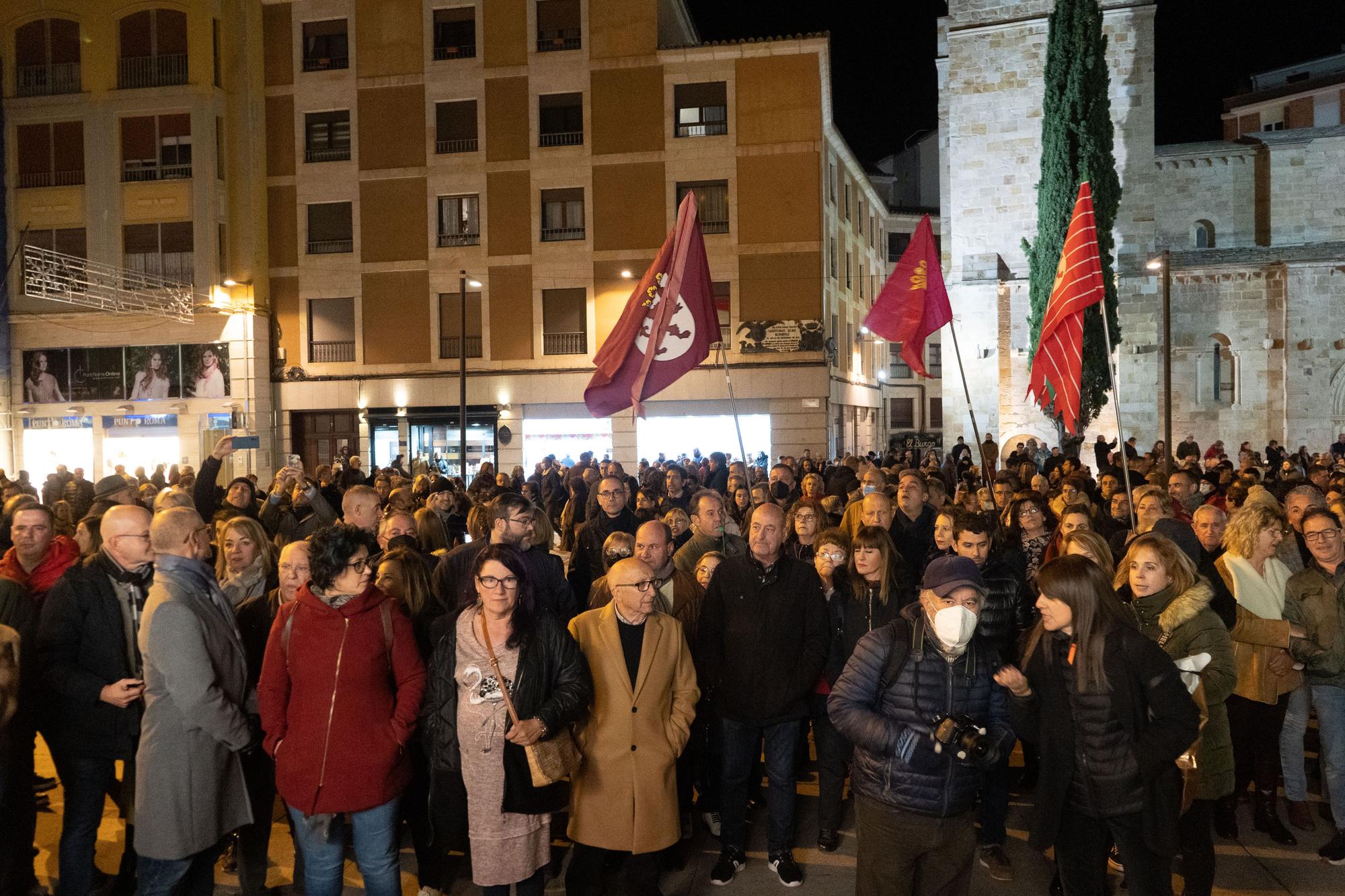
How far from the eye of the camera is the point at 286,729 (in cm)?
415

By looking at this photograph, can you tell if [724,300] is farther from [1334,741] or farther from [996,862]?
[996,862]

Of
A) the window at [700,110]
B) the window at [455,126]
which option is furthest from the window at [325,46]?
the window at [700,110]

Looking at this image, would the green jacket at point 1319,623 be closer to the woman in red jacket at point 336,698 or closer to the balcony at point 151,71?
the woman in red jacket at point 336,698

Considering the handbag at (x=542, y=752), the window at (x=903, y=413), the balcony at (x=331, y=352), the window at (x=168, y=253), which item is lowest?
the handbag at (x=542, y=752)

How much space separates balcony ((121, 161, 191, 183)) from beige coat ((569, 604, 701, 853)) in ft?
91.8

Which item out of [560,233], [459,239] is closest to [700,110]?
[560,233]

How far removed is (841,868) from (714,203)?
77.8 feet

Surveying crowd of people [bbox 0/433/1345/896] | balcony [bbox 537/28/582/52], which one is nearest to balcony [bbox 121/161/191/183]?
balcony [bbox 537/28/582/52]

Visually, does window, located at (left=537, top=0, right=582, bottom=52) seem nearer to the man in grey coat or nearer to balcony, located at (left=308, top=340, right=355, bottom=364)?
balcony, located at (left=308, top=340, right=355, bottom=364)

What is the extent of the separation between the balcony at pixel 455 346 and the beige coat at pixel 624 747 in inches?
966

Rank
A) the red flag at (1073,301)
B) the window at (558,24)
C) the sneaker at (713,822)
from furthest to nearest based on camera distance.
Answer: the window at (558,24), the red flag at (1073,301), the sneaker at (713,822)

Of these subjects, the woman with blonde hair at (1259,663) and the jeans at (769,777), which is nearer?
the jeans at (769,777)

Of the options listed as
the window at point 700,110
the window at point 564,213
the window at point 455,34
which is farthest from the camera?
the window at point 455,34

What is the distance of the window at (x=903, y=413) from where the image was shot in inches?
1949
